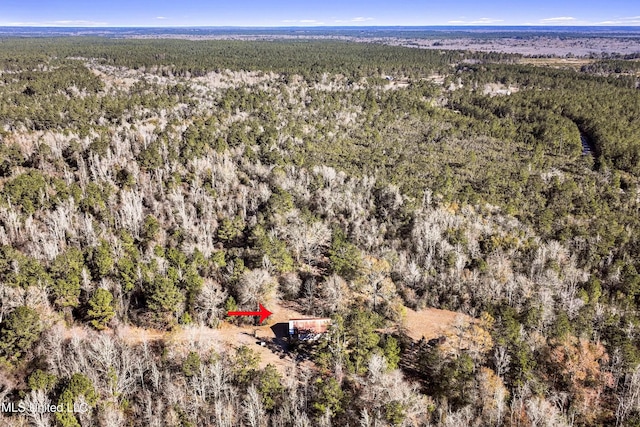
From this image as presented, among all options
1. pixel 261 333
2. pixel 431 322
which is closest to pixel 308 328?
pixel 261 333

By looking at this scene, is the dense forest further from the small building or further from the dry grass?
the small building

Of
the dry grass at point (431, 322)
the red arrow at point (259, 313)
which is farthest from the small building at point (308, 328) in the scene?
the dry grass at point (431, 322)

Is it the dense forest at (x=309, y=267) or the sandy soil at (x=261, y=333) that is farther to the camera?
the sandy soil at (x=261, y=333)

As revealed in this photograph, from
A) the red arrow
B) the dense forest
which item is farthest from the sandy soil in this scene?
the red arrow

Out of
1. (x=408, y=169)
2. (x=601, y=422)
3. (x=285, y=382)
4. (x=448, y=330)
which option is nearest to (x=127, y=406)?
(x=285, y=382)

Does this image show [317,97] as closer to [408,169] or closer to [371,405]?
[408,169]

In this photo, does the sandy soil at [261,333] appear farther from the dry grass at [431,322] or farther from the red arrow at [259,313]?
the red arrow at [259,313]
